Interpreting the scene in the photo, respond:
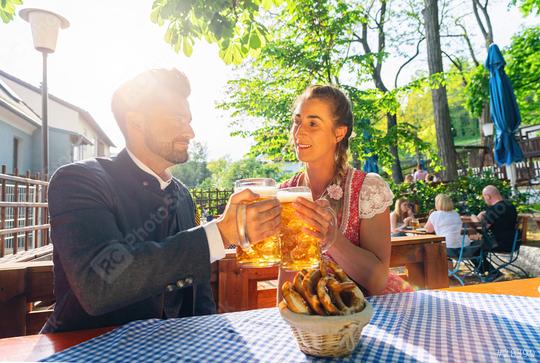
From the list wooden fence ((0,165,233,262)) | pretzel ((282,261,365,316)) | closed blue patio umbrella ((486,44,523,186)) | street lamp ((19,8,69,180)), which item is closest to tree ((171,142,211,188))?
wooden fence ((0,165,233,262))

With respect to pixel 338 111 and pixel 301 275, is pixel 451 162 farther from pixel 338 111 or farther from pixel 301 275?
pixel 301 275

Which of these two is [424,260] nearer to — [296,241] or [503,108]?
[296,241]

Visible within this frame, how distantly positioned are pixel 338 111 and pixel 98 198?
1326mm

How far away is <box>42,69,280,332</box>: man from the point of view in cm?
103

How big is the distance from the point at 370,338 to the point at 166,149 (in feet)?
3.75

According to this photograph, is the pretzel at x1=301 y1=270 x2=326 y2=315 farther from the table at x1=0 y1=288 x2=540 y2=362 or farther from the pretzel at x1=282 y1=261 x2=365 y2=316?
the table at x1=0 y1=288 x2=540 y2=362

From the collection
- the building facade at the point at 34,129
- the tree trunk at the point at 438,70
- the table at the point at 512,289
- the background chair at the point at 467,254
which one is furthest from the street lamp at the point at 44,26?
the tree trunk at the point at 438,70

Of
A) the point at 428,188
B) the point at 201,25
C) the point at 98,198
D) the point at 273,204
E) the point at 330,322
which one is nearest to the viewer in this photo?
the point at 330,322

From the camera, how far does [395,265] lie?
2256 mm

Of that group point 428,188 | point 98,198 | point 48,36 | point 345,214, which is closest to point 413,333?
point 345,214

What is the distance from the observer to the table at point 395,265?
199cm

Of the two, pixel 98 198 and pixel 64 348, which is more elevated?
pixel 98 198

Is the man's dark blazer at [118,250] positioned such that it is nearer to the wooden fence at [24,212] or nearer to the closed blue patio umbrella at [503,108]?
the wooden fence at [24,212]

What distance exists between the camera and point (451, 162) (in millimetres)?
9672
